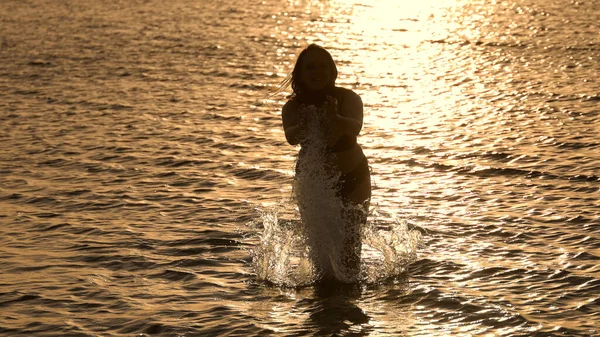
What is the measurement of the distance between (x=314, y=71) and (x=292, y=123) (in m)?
0.50

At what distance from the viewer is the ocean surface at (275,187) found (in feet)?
30.9

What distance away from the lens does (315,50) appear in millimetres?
9359

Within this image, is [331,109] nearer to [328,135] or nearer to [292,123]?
[328,135]

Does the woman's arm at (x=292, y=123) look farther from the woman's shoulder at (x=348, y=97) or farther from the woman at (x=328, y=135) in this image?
the woman's shoulder at (x=348, y=97)

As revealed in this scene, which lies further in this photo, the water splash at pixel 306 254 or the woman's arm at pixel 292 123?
the water splash at pixel 306 254

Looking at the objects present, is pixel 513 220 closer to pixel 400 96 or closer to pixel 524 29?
pixel 400 96

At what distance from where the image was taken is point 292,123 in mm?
9547

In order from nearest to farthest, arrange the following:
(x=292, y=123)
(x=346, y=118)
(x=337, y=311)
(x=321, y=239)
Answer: (x=337, y=311)
(x=346, y=118)
(x=292, y=123)
(x=321, y=239)

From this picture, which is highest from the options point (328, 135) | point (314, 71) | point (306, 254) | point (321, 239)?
point (314, 71)

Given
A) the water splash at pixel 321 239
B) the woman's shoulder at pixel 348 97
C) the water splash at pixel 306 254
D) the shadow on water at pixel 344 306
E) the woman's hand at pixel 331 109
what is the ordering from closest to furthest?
the shadow on water at pixel 344 306, the woman's hand at pixel 331 109, the woman's shoulder at pixel 348 97, the water splash at pixel 321 239, the water splash at pixel 306 254

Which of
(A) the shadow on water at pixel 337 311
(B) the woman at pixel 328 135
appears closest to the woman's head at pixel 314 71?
(B) the woman at pixel 328 135

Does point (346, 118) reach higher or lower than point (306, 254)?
higher

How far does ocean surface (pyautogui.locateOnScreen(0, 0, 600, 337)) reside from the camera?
9.43m

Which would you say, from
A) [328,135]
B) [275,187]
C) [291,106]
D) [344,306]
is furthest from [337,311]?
[275,187]
